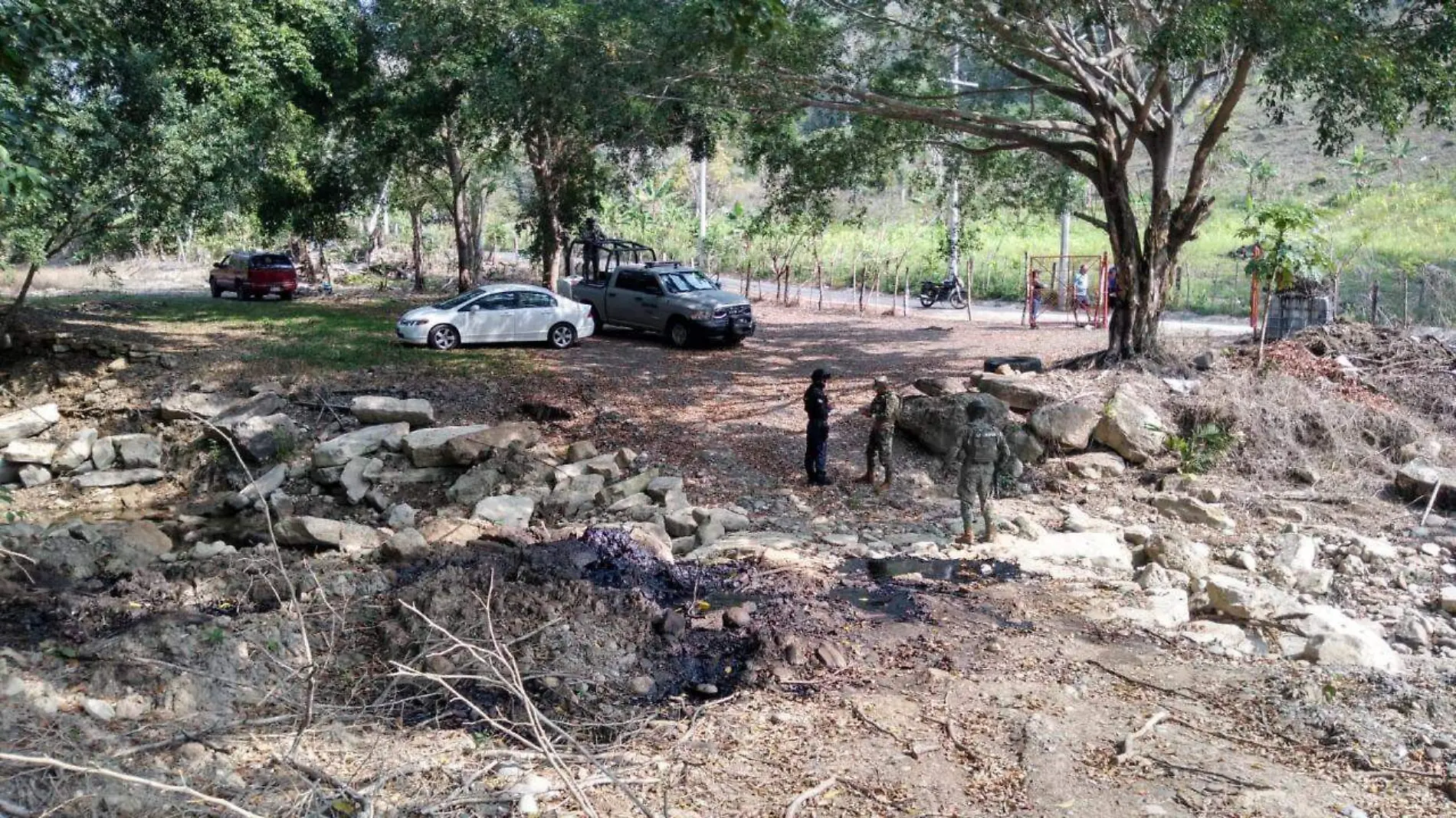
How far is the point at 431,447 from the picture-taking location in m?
14.8

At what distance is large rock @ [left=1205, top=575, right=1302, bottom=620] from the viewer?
910 centimetres

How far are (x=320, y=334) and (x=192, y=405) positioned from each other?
18.0ft

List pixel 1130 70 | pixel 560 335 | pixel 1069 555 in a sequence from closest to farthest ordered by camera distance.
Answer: pixel 1069 555
pixel 1130 70
pixel 560 335

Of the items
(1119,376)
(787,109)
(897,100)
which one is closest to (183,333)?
(787,109)

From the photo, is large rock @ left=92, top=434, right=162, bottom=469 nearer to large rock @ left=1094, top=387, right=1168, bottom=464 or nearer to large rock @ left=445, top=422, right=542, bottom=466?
large rock @ left=445, top=422, right=542, bottom=466

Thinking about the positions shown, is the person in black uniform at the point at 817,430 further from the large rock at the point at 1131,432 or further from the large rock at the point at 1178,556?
the large rock at the point at 1178,556

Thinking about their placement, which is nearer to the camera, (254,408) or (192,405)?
(254,408)

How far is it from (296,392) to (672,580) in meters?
9.97

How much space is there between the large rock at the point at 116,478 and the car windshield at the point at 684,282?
1001 centimetres

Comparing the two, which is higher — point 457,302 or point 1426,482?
point 457,302

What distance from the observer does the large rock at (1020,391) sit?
600 inches

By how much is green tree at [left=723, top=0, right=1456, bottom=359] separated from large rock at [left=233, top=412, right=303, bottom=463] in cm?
Answer: 831

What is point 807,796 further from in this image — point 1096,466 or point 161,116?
point 161,116

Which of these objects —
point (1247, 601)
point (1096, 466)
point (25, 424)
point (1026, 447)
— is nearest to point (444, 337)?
point (25, 424)
